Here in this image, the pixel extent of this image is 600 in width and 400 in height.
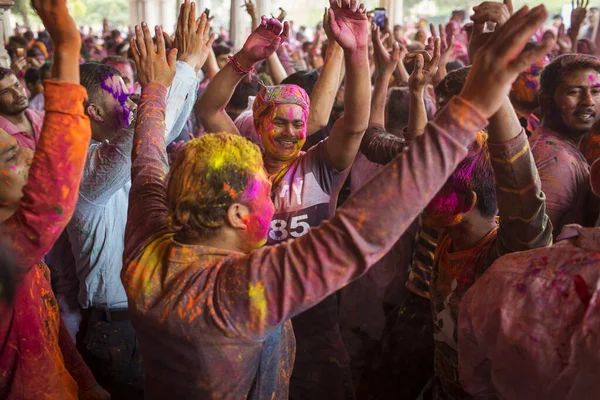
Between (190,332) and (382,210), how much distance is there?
57 centimetres

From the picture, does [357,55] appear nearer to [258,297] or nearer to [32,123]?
[258,297]

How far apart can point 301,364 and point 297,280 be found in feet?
4.95

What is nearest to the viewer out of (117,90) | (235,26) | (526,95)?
(117,90)

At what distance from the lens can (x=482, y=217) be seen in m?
1.96

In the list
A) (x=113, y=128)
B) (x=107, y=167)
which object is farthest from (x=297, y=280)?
(x=113, y=128)

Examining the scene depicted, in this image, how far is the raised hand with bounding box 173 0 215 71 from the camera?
238 centimetres

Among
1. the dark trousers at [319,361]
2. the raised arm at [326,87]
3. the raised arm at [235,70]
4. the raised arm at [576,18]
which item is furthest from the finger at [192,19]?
the raised arm at [576,18]

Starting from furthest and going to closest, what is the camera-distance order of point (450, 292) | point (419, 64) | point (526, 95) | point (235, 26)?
1. point (235, 26)
2. point (526, 95)
3. point (419, 64)
4. point (450, 292)

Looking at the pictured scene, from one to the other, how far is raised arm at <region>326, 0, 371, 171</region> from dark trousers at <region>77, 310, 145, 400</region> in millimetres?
1225

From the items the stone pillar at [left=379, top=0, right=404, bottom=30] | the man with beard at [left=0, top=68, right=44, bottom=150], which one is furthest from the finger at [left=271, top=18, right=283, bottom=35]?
the stone pillar at [left=379, top=0, right=404, bottom=30]

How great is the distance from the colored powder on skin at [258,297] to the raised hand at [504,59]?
0.64m

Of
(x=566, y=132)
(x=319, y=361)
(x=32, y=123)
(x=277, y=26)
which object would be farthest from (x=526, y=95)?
(x=32, y=123)

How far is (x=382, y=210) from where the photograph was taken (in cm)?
120

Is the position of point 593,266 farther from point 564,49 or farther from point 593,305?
point 564,49
